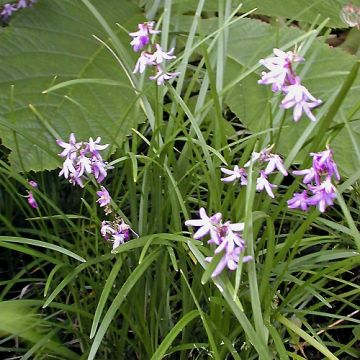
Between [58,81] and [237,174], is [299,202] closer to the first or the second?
[237,174]

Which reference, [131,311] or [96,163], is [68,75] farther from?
[131,311]

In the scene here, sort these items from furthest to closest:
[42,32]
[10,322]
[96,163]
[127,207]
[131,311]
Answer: [127,207], [42,32], [131,311], [96,163], [10,322]

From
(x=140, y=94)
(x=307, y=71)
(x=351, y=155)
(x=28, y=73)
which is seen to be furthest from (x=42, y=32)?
(x=351, y=155)

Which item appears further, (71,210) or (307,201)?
(71,210)

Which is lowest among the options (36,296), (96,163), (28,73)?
(36,296)

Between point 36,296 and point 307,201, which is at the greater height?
point 307,201

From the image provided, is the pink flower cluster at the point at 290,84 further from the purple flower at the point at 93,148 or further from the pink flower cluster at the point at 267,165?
the purple flower at the point at 93,148

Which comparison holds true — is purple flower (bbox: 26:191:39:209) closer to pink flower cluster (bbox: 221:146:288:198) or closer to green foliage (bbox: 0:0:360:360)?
green foliage (bbox: 0:0:360:360)
